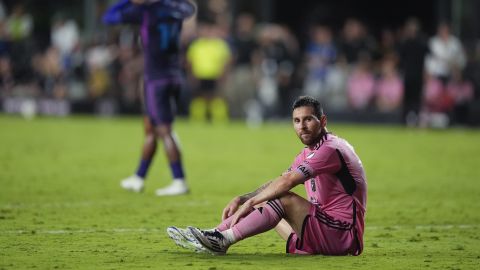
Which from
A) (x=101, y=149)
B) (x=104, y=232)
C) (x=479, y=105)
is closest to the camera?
(x=104, y=232)

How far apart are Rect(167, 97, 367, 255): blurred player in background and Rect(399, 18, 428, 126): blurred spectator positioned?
1575 cm

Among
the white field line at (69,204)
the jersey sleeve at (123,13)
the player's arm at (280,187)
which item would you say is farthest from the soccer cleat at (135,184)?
the player's arm at (280,187)

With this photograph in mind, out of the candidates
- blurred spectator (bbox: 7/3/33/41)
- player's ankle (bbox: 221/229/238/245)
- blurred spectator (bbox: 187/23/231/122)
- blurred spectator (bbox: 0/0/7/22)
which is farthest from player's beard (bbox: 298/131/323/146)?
blurred spectator (bbox: 0/0/7/22)

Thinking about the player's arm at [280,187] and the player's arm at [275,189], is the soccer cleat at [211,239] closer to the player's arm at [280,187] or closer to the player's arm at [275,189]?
the player's arm at [275,189]

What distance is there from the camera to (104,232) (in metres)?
9.56

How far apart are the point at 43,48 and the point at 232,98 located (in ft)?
25.6

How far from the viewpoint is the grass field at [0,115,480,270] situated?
26.5 feet

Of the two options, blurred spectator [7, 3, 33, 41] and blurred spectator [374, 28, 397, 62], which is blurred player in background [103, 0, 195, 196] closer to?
blurred spectator [374, 28, 397, 62]

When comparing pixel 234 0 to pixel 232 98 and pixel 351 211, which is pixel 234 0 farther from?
pixel 351 211

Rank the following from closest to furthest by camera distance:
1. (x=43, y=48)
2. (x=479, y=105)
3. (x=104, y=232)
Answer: (x=104, y=232) < (x=479, y=105) < (x=43, y=48)

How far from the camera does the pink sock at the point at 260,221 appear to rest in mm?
7719

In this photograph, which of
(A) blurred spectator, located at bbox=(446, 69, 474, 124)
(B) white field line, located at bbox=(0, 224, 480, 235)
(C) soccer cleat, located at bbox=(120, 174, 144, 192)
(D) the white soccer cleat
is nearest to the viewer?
(B) white field line, located at bbox=(0, 224, 480, 235)

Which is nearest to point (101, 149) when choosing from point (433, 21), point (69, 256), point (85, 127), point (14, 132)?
point (14, 132)

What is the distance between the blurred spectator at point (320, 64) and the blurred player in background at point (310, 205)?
18252 millimetres
